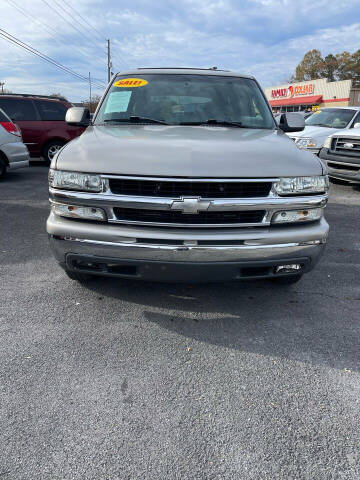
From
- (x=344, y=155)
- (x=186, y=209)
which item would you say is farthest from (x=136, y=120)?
(x=344, y=155)

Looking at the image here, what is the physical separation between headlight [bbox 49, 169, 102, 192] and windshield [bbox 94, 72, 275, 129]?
1178 mm

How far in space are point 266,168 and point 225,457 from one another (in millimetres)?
1741

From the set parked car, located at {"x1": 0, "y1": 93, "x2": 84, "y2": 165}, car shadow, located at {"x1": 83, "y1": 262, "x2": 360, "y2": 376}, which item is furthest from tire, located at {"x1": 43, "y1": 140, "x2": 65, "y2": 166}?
car shadow, located at {"x1": 83, "y1": 262, "x2": 360, "y2": 376}

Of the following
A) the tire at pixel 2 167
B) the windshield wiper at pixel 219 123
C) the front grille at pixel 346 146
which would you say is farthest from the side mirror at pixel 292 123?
the tire at pixel 2 167

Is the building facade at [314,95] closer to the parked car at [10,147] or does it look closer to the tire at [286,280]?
the parked car at [10,147]

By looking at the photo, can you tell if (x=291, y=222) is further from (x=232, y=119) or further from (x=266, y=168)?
(x=232, y=119)

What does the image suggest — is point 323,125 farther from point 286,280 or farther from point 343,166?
point 286,280

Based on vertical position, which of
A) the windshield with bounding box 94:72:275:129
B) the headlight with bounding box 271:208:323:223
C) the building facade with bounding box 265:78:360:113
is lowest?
the building facade with bounding box 265:78:360:113

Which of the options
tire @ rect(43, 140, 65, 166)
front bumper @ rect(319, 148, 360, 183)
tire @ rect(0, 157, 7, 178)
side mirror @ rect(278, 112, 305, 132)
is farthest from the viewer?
tire @ rect(43, 140, 65, 166)

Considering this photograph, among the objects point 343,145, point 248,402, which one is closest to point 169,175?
point 248,402

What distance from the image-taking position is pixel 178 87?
3904 mm

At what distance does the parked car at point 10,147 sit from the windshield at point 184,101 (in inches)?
201

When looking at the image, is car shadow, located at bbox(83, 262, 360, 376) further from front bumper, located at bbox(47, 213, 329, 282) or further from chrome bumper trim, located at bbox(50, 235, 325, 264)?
chrome bumper trim, located at bbox(50, 235, 325, 264)

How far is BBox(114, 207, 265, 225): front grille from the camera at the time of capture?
8.39 feet
